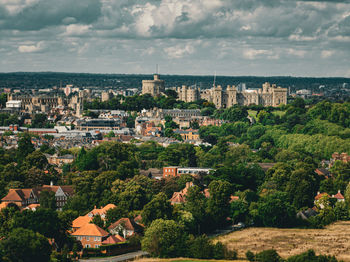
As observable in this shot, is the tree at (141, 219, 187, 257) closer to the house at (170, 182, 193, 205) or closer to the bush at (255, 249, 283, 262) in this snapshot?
the bush at (255, 249, 283, 262)

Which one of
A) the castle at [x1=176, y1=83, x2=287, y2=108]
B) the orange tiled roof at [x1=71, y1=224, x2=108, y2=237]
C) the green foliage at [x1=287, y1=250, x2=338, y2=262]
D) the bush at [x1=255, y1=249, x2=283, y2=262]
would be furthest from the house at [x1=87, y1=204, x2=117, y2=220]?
the castle at [x1=176, y1=83, x2=287, y2=108]

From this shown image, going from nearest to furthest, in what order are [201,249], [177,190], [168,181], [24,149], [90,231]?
[201,249] < [90,231] < [177,190] < [168,181] < [24,149]

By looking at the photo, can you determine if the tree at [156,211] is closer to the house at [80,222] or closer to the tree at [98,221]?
the tree at [98,221]

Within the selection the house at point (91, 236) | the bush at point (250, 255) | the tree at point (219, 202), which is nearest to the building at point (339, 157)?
the tree at point (219, 202)

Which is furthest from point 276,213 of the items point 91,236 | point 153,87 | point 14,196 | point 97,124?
point 153,87

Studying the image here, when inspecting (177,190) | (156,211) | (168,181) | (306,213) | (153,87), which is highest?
(153,87)

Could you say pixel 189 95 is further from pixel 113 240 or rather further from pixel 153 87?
pixel 113 240

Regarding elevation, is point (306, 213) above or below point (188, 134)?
above

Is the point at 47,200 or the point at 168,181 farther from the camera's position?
the point at 168,181
